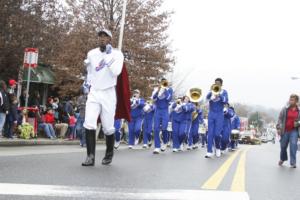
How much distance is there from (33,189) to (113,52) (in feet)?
11.8

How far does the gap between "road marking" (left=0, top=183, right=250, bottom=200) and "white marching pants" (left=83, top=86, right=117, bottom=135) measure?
8.58 feet

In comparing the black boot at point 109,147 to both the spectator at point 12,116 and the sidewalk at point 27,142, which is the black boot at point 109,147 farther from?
the spectator at point 12,116

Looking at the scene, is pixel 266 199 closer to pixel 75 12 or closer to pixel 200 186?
pixel 200 186

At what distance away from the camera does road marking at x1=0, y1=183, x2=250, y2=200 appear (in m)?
5.99

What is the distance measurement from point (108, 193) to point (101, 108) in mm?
3166

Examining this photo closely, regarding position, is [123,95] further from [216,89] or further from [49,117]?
[49,117]

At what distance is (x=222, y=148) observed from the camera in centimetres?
1753

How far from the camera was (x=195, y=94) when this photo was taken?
1970cm

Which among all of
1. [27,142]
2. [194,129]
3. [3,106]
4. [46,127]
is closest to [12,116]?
[3,106]

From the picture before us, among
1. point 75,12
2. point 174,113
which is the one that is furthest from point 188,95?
point 75,12

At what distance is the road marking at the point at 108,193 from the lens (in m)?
5.99

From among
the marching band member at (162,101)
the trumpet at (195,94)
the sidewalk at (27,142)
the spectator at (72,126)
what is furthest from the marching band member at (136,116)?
the spectator at (72,126)

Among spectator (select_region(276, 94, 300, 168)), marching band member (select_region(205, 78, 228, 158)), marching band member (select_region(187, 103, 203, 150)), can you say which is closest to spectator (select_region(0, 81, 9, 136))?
marching band member (select_region(205, 78, 228, 158))

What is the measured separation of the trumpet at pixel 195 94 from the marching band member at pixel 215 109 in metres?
4.77
